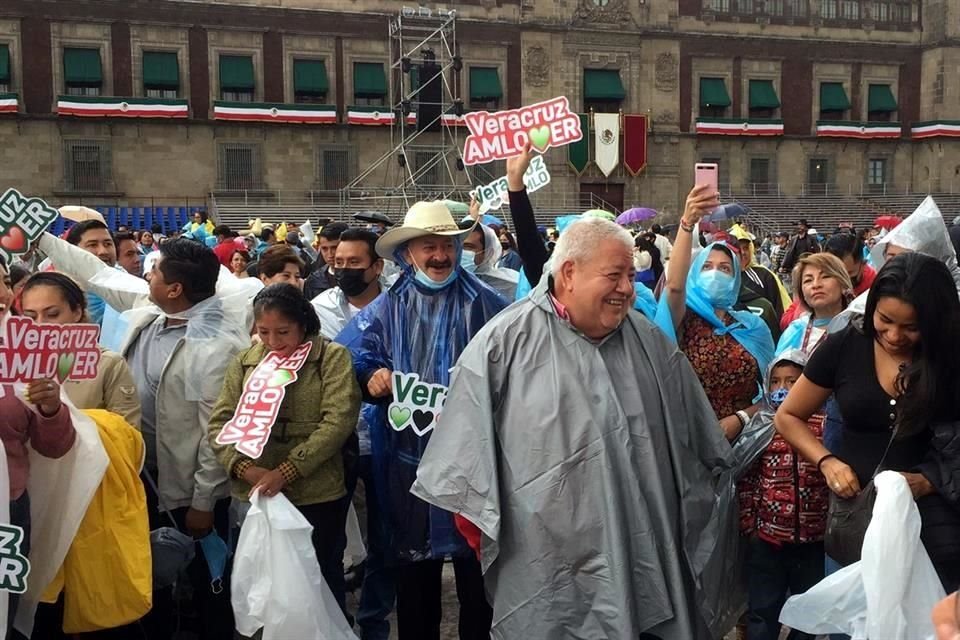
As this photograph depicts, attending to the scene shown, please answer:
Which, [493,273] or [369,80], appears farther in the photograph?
[369,80]

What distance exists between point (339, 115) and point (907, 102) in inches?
906

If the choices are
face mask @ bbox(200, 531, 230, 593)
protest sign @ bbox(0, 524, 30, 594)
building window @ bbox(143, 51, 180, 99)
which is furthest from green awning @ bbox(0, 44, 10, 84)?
protest sign @ bbox(0, 524, 30, 594)

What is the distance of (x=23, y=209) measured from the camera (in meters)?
4.47

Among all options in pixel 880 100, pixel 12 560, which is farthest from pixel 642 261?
pixel 880 100

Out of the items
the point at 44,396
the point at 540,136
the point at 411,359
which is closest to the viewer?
the point at 44,396

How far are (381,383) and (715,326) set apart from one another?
55.4 inches

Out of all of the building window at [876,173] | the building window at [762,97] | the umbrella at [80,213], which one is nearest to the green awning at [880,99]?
the building window at [876,173]

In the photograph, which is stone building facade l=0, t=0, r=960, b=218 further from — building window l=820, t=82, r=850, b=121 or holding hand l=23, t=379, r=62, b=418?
holding hand l=23, t=379, r=62, b=418

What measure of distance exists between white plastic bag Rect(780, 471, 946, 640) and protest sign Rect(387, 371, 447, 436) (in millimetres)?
1535

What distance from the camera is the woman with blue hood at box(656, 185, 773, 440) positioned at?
3.52m

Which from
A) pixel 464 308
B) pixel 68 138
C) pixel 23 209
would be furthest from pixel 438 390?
pixel 68 138

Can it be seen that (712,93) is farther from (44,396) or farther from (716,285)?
(44,396)

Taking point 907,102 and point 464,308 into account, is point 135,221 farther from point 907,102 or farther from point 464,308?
point 907,102

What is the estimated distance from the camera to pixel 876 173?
35812mm
